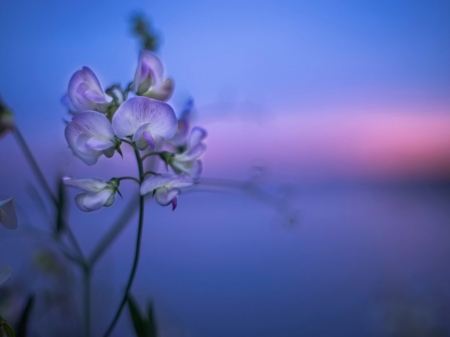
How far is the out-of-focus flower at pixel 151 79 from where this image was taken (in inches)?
16.8

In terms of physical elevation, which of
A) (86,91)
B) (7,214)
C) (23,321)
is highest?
(86,91)

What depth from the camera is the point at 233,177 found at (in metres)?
0.83

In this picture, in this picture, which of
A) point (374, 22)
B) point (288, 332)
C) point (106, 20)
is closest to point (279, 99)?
point (374, 22)

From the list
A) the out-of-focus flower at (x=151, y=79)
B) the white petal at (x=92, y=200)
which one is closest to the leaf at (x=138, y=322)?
the white petal at (x=92, y=200)

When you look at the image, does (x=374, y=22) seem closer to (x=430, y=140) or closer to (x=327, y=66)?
(x=327, y=66)

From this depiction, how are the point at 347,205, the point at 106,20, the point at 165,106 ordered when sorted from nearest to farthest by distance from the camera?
the point at 165,106 → the point at 106,20 → the point at 347,205

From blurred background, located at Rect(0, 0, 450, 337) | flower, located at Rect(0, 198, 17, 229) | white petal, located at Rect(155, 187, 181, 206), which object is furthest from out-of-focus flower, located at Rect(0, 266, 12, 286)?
blurred background, located at Rect(0, 0, 450, 337)

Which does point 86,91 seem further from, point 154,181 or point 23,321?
point 23,321

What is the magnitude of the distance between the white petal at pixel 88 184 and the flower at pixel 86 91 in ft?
0.23

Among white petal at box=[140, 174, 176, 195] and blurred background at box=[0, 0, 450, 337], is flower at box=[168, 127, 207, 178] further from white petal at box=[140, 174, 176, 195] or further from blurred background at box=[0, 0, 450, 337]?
blurred background at box=[0, 0, 450, 337]

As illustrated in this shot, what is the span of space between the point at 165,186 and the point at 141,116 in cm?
7

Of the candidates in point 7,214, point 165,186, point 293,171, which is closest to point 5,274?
point 7,214

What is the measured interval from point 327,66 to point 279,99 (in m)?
0.12

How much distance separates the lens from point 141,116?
0.39 metres
